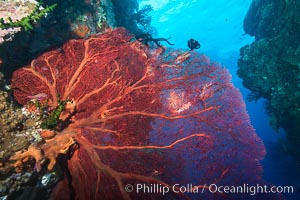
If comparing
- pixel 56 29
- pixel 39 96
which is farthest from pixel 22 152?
pixel 56 29

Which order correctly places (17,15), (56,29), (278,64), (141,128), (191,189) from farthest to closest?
(278,64)
(56,29)
(141,128)
(17,15)
(191,189)

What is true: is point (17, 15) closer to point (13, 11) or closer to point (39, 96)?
point (13, 11)

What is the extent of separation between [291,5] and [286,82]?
350cm

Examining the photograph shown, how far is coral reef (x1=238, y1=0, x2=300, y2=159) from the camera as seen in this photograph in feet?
31.7

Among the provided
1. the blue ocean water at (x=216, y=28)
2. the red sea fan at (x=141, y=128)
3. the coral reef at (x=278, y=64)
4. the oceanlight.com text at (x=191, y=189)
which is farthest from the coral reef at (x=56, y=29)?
the blue ocean water at (x=216, y=28)

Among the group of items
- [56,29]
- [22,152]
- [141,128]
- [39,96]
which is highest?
[56,29]

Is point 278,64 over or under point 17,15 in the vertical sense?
over

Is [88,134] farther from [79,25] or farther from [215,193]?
[79,25]

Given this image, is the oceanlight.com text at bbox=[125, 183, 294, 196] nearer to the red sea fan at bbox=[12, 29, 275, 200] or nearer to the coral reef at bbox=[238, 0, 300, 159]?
the red sea fan at bbox=[12, 29, 275, 200]

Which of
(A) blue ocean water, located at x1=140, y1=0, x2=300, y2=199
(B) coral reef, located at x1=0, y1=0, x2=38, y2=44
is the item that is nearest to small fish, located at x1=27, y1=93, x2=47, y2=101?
(B) coral reef, located at x1=0, y1=0, x2=38, y2=44

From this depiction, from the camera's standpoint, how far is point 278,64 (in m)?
10.6

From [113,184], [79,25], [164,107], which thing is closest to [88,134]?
[113,184]

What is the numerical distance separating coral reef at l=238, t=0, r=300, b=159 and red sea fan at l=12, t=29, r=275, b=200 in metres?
6.87

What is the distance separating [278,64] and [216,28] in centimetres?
3285
